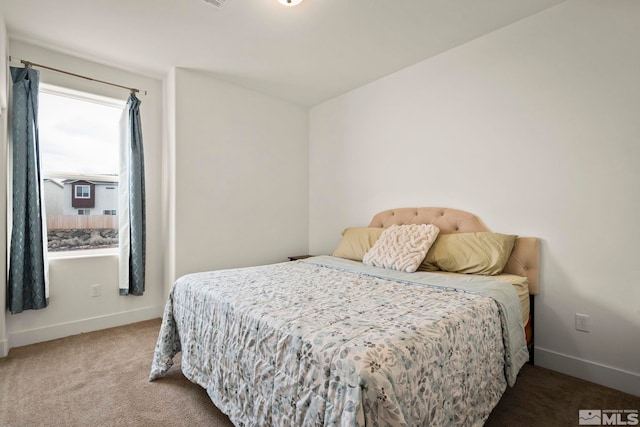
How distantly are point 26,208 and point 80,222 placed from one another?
510 mm

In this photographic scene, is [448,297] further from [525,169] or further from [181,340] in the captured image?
[181,340]

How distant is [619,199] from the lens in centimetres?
194

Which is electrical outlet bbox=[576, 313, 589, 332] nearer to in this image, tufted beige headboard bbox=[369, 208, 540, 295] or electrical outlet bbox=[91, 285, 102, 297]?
tufted beige headboard bbox=[369, 208, 540, 295]

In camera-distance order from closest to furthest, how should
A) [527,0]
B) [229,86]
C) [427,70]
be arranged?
[527,0] → [427,70] → [229,86]

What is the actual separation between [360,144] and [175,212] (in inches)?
82.1

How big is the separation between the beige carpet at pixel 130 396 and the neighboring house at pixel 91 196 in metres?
1.29

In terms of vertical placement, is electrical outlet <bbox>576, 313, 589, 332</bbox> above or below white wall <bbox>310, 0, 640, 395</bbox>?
below

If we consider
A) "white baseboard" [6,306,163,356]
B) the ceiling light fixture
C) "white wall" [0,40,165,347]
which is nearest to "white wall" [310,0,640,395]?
the ceiling light fixture

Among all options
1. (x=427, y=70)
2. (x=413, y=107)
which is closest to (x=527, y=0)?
(x=427, y=70)

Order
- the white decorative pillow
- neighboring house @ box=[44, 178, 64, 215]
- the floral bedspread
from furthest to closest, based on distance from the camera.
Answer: neighboring house @ box=[44, 178, 64, 215], the white decorative pillow, the floral bedspread

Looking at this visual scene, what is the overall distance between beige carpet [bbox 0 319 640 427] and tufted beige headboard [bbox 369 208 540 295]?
0.67 m

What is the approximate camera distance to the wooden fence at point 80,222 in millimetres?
2916

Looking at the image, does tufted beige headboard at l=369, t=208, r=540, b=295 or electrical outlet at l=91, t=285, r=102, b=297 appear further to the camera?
electrical outlet at l=91, t=285, r=102, b=297

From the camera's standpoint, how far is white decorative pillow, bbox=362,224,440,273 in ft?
7.84
